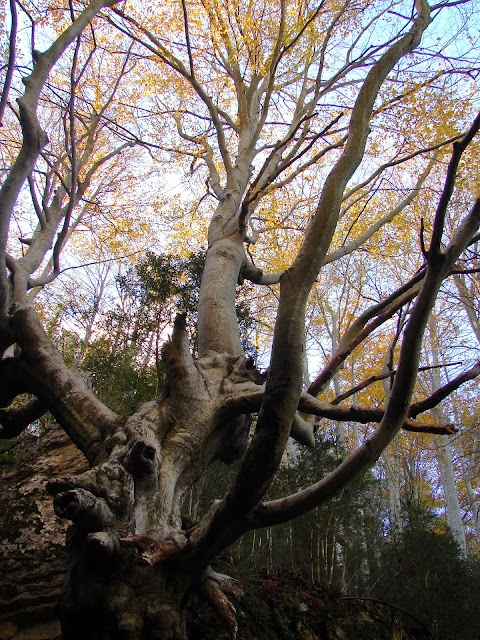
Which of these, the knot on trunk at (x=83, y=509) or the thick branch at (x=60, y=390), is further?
the thick branch at (x=60, y=390)

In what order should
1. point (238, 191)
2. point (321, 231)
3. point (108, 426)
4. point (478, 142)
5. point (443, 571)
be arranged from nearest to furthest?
point (321, 231)
point (108, 426)
point (238, 191)
point (443, 571)
point (478, 142)

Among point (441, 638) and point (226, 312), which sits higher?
point (226, 312)

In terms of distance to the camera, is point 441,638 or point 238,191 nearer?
point 441,638

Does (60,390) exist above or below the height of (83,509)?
above

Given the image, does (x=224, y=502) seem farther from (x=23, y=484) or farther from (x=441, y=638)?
(x=441, y=638)

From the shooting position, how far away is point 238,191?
439 cm

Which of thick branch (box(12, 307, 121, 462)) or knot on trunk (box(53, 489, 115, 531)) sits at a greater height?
thick branch (box(12, 307, 121, 462))

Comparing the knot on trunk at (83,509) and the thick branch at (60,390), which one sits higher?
the thick branch at (60,390)

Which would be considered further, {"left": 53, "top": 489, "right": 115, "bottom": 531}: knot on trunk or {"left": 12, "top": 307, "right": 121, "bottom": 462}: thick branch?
{"left": 12, "top": 307, "right": 121, "bottom": 462}: thick branch

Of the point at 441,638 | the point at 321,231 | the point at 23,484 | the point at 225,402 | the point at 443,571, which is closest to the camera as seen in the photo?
the point at 321,231

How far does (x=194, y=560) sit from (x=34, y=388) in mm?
1369

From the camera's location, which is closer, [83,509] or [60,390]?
[83,509]

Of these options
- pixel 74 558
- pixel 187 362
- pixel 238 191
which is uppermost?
pixel 238 191

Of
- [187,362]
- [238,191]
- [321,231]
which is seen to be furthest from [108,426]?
[238,191]
